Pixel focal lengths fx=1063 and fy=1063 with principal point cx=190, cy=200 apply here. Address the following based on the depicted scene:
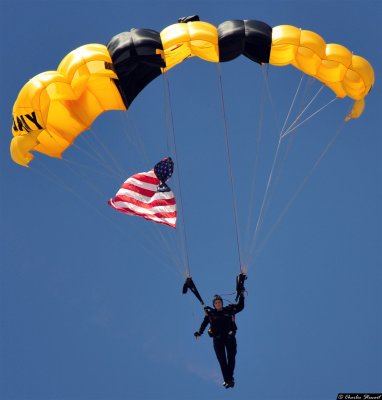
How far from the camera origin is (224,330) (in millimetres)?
22938

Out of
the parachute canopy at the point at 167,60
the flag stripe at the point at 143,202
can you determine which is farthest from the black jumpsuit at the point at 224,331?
the parachute canopy at the point at 167,60

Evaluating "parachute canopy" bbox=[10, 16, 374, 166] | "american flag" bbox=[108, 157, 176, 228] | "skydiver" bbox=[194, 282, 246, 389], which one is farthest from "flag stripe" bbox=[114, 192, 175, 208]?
"skydiver" bbox=[194, 282, 246, 389]

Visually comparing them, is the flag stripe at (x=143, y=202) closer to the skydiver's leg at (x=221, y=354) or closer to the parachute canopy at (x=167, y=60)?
the parachute canopy at (x=167, y=60)

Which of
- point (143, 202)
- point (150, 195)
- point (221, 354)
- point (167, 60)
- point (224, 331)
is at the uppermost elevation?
point (167, 60)

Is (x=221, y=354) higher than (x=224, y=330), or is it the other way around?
(x=224, y=330)

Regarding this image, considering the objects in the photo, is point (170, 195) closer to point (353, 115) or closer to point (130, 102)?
point (130, 102)

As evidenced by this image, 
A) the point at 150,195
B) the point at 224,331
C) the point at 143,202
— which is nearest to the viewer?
the point at 224,331

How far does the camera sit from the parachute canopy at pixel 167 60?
22.7 metres

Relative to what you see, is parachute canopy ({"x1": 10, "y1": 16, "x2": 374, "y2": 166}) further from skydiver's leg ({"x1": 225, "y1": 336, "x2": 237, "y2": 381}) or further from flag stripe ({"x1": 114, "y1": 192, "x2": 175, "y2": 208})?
skydiver's leg ({"x1": 225, "y1": 336, "x2": 237, "y2": 381})

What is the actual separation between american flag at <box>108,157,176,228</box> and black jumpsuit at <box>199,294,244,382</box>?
264cm

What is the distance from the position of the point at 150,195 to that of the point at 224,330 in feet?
13.0

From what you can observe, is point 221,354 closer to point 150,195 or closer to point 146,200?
point 146,200

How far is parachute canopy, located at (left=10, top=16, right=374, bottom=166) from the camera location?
74.5 feet

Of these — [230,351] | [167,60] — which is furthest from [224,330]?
[167,60]
